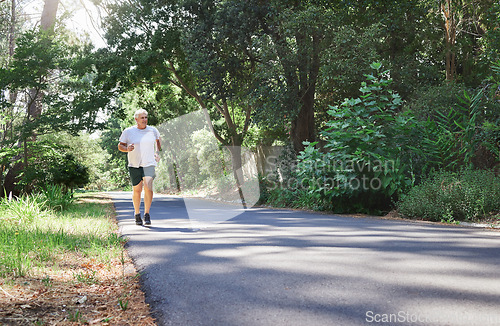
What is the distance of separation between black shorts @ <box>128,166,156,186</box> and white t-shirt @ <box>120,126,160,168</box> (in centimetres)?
9

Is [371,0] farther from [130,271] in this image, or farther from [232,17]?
[130,271]

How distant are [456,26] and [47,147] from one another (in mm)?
17300

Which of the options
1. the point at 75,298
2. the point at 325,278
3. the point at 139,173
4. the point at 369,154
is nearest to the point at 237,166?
the point at 369,154

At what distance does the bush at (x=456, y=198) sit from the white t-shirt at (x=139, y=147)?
4955 millimetres

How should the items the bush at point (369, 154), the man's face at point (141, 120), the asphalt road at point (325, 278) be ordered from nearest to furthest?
1. the asphalt road at point (325, 278)
2. the man's face at point (141, 120)
3. the bush at point (369, 154)

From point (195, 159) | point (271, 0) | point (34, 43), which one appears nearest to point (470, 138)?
point (271, 0)

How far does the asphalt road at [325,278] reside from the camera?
2627 millimetres

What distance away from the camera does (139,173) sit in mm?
7305

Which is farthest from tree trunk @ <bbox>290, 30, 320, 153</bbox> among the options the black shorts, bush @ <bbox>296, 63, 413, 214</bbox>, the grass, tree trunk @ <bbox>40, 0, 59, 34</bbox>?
tree trunk @ <bbox>40, 0, 59, 34</bbox>

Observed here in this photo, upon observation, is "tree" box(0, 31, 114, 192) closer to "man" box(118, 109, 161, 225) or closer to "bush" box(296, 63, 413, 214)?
"man" box(118, 109, 161, 225)

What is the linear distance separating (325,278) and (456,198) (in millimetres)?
4696

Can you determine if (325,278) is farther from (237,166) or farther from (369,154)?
(237,166)

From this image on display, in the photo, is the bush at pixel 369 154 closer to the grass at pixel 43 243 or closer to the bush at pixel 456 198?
the bush at pixel 456 198

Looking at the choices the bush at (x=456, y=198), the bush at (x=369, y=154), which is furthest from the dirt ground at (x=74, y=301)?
the bush at (x=369, y=154)
